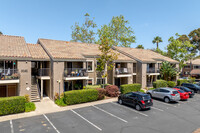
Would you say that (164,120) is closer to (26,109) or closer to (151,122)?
(151,122)

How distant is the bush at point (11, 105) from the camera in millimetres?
12406

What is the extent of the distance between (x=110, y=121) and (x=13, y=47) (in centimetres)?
1504

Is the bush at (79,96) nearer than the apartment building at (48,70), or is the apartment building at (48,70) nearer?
the apartment building at (48,70)

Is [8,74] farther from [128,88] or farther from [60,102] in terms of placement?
[128,88]

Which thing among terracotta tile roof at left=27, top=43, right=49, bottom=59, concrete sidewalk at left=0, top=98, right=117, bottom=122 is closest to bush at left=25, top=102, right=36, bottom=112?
concrete sidewalk at left=0, top=98, right=117, bottom=122

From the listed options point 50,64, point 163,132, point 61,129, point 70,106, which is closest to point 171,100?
point 163,132

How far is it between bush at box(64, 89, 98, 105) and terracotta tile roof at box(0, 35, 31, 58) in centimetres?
652

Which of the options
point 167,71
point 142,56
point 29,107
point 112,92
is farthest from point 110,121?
point 167,71

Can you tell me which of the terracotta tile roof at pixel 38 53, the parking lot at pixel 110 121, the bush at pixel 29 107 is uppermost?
the terracotta tile roof at pixel 38 53

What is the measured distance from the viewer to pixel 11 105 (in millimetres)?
12773

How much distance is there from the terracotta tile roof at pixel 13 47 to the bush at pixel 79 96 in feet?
21.4

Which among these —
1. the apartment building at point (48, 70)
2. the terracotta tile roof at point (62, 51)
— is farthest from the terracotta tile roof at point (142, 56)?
the terracotta tile roof at point (62, 51)

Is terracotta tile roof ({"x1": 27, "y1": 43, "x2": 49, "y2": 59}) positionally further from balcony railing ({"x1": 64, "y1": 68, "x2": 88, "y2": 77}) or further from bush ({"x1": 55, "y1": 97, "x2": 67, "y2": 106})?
bush ({"x1": 55, "y1": 97, "x2": 67, "y2": 106})

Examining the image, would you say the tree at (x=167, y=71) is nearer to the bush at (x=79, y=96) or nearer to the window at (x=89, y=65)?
the window at (x=89, y=65)
